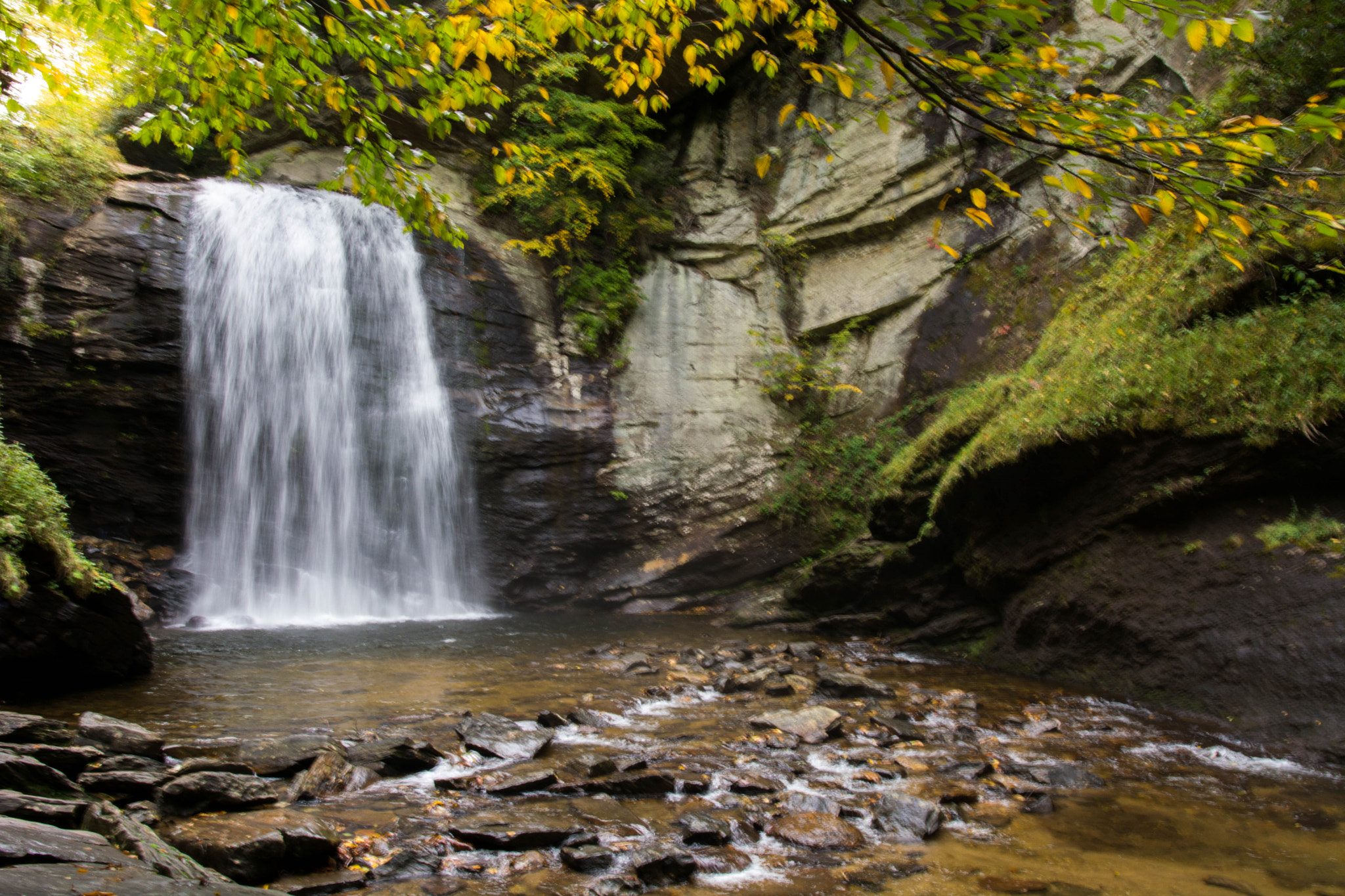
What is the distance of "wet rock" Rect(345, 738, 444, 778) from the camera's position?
12.5ft

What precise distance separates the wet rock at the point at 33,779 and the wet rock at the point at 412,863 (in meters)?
1.25

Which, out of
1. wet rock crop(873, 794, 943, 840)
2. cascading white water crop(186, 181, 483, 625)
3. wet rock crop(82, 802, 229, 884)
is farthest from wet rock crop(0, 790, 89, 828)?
cascading white water crop(186, 181, 483, 625)

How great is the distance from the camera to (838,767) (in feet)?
13.1

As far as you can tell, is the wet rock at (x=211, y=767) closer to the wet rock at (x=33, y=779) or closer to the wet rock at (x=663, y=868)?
the wet rock at (x=33, y=779)

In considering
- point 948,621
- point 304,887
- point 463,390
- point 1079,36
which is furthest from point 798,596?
point 1079,36

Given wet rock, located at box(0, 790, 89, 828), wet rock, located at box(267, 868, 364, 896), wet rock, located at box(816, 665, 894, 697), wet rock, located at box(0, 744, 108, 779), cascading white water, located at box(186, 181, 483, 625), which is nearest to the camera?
wet rock, located at box(0, 790, 89, 828)

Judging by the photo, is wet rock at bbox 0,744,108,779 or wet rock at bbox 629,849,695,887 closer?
wet rock at bbox 629,849,695,887

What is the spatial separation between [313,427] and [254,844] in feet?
33.6

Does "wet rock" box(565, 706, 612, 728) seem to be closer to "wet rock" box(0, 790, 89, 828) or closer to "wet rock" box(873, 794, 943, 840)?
"wet rock" box(873, 794, 943, 840)

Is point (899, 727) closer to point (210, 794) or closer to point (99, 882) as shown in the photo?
point (210, 794)

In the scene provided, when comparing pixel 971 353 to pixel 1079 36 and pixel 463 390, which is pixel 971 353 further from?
pixel 463 390

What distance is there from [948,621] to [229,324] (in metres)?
11.3

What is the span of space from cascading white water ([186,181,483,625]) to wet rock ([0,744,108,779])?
7.51 meters

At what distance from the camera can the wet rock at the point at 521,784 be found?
3.51 meters
